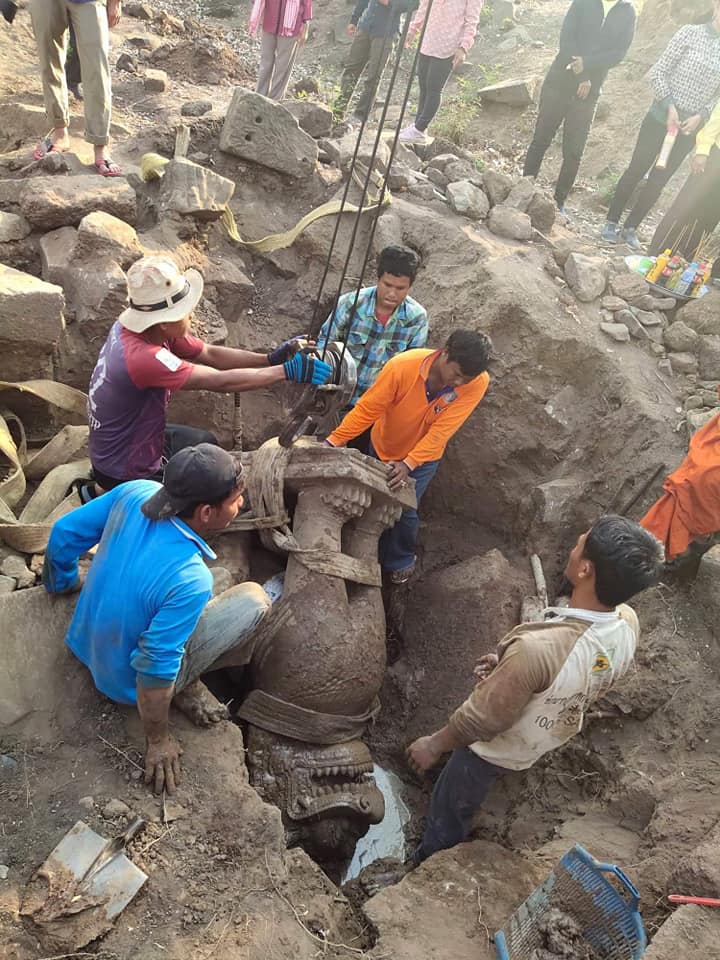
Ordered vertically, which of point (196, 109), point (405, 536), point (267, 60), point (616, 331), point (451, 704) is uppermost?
point (267, 60)

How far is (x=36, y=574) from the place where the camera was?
3.15 metres

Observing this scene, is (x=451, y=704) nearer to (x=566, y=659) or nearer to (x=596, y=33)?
(x=566, y=659)

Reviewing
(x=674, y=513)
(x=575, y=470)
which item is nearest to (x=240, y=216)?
(x=575, y=470)

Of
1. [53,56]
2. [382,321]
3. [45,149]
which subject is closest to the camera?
[382,321]

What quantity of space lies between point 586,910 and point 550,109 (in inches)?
254

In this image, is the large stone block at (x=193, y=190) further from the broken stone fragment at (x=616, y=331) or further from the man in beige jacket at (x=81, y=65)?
the broken stone fragment at (x=616, y=331)

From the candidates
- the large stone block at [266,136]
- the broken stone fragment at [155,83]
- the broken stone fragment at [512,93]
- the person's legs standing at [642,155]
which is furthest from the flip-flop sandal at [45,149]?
the broken stone fragment at [512,93]

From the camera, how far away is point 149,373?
3.06 meters

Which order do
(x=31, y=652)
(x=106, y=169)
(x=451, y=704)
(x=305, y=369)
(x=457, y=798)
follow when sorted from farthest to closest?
1. (x=106, y=169)
2. (x=451, y=704)
3. (x=305, y=369)
4. (x=457, y=798)
5. (x=31, y=652)

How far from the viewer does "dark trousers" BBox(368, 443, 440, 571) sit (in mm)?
4203

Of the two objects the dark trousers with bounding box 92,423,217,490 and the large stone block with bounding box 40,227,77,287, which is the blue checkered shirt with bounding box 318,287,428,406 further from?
the large stone block with bounding box 40,227,77,287

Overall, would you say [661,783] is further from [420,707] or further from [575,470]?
[575,470]

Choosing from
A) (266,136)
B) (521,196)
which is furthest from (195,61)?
(521,196)

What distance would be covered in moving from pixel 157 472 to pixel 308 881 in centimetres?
197
